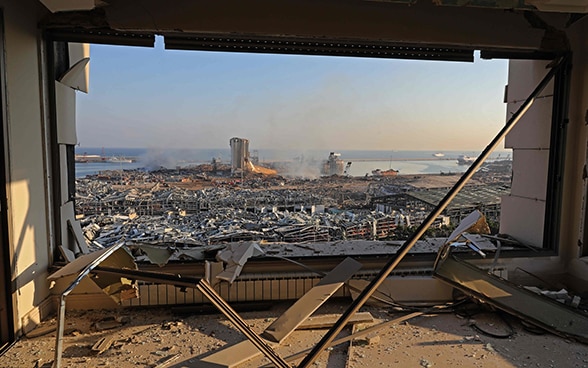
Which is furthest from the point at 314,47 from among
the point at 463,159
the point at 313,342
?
the point at 313,342

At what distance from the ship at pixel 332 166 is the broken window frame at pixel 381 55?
1118 millimetres

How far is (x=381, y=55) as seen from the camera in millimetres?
3361

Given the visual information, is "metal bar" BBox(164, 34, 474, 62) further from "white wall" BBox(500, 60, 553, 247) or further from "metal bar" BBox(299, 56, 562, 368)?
"metal bar" BBox(299, 56, 562, 368)

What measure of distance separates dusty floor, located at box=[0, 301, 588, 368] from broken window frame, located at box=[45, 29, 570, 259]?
2.71 feet

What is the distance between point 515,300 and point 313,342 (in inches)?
69.6

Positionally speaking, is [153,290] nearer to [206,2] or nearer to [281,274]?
[281,274]

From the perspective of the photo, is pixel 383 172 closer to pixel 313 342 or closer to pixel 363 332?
pixel 363 332

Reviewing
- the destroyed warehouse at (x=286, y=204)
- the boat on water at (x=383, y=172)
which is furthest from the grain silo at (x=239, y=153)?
the boat on water at (x=383, y=172)

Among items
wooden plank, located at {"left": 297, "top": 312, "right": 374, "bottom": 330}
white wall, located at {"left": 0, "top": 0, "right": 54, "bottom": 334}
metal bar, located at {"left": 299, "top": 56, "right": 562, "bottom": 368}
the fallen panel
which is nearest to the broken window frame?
white wall, located at {"left": 0, "top": 0, "right": 54, "bottom": 334}

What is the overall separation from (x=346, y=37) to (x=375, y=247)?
207cm

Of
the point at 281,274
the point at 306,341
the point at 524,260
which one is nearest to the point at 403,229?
the point at 524,260

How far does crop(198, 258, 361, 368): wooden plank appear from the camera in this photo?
2340 mm

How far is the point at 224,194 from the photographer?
148 inches

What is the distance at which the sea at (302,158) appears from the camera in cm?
362
